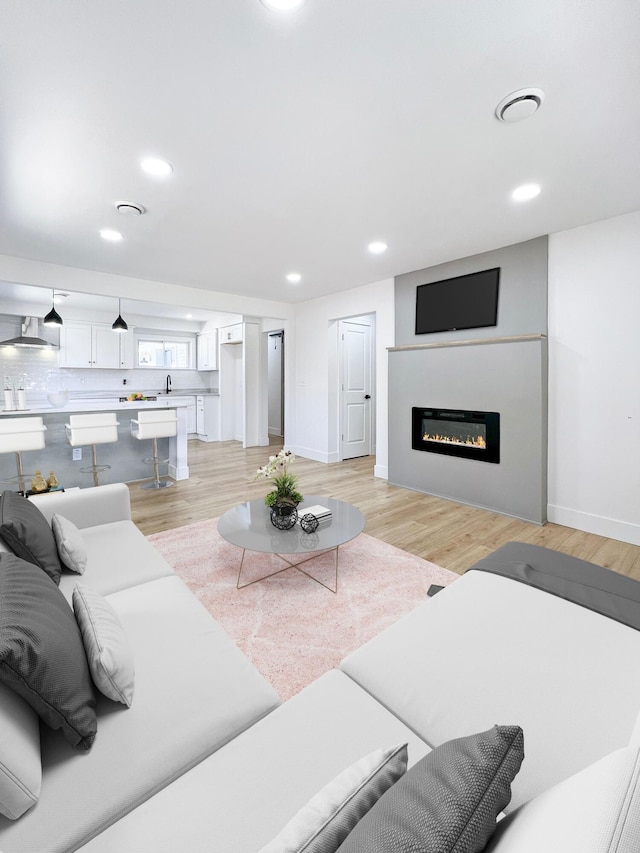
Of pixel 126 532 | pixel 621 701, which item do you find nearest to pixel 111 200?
pixel 126 532

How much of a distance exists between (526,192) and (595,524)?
2.67 metres

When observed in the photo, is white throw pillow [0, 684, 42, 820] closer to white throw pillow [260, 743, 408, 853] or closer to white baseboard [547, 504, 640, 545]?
white throw pillow [260, 743, 408, 853]

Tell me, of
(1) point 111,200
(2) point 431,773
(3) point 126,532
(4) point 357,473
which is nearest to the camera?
(2) point 431,773

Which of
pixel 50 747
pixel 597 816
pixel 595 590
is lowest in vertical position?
pixel 50 747

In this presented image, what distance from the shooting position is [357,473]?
17.5 feet

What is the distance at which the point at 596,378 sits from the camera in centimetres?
325

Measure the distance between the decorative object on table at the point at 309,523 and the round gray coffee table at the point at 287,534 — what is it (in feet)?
0.09

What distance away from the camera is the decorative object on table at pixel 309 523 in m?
2.44

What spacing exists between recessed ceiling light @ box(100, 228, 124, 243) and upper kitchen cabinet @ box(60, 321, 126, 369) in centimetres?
375

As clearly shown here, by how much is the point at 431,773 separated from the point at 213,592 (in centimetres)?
199

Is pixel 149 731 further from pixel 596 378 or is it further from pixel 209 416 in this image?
pixel 209 416

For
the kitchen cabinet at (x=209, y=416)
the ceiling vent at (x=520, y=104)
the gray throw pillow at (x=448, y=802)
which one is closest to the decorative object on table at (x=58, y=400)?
Answer: the kitchen cabinet at (x=209, y=416)

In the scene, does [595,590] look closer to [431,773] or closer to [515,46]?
[431,773]

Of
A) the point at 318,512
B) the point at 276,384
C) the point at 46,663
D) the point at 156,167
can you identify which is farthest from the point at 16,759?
the point at 276,384
